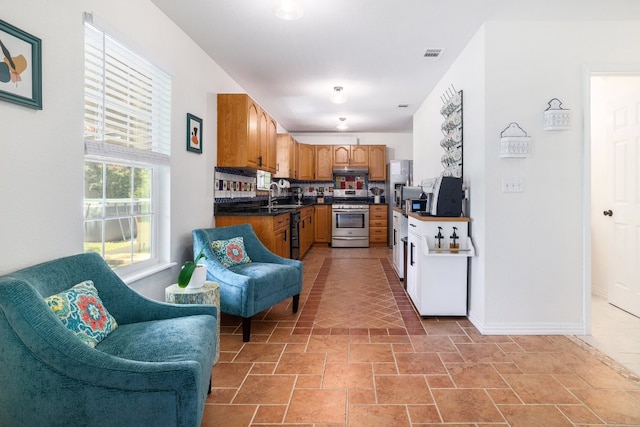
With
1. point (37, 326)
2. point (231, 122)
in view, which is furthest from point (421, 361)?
point (231, 122)

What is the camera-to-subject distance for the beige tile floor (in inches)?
70.7

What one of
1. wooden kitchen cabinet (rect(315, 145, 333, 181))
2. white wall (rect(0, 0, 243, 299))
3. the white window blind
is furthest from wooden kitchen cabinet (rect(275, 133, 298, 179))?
white wall (rect(0, 0, 243, 299))

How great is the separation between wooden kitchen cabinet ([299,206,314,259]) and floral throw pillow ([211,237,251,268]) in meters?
2.57

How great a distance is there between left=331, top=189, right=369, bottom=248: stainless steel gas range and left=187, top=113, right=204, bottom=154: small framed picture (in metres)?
4.33

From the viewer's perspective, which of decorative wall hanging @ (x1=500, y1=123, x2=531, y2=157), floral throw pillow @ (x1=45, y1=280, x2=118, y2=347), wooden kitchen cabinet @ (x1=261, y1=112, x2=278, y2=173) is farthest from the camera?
wooden kitchen cabinet @ (x1=261, y1=112, x2=278, y2=173)

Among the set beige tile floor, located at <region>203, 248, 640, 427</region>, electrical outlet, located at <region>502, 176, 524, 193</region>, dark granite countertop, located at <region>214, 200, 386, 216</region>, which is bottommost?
beige tile floor, located at <region>203, 248, 640, 427</region>

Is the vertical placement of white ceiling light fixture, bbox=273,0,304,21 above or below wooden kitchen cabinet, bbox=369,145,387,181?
above

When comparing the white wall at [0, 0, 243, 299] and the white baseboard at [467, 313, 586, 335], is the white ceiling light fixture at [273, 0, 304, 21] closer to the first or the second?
the white wall at [0, 0, 243, 299]

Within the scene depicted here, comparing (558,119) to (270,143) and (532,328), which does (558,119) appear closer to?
(532,328)

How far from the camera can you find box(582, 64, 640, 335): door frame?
2.83m

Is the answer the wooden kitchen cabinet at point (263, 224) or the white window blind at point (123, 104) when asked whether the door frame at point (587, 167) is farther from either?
the white window blind at point (123, 104)

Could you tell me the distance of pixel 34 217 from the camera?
1.73 meters

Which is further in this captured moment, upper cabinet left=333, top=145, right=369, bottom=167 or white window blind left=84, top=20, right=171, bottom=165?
upper cabinet left=333, top=145, right=369, bottom=167

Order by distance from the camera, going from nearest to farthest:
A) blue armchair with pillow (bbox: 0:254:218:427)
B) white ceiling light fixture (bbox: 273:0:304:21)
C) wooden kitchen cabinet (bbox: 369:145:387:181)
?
blue armchair with pillow (bbox: 0:254:218:427)
white ceiling light fixture (bbox: 273:0:304:21)
wooden kitchen cabinet (bbox: 369:145:387:181)
